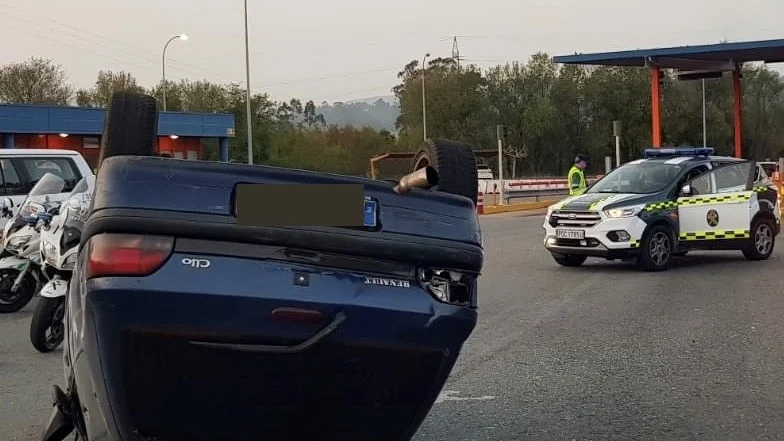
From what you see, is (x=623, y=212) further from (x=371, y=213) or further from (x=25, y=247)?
(x=371, y=213)

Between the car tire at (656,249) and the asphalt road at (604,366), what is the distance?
820 mm

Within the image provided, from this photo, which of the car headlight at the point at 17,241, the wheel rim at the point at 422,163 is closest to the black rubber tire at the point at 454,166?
the wheel rim at the point at 422,163

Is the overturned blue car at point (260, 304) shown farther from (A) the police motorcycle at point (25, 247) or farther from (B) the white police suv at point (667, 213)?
(B) the white police suv at point (667, 213)

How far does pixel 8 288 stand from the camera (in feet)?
31.6

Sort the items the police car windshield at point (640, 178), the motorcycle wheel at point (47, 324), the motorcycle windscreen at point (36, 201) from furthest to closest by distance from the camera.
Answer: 1. the police car windshield at point (640, 178)
2. the motorcycle windscreen at point (36, 201)
3. the motorcycle wheel at point (47, 324)

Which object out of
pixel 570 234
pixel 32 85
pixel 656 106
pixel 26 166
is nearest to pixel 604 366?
pixel 570 234

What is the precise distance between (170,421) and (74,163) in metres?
11.0

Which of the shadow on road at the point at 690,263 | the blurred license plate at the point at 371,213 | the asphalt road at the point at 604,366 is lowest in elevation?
the asphalt road at the point at 604,366

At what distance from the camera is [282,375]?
131 inches

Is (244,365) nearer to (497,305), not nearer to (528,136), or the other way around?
(497,305)

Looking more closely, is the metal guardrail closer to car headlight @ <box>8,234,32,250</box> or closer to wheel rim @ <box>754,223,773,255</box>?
wheel rim @ <box>754,223,773,255</box>

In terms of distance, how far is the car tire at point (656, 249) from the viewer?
1326 centimetres

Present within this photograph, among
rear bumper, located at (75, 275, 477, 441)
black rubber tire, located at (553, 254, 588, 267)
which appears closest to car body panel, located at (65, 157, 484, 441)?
rear bumper, located at (75, 275, 477, 441)

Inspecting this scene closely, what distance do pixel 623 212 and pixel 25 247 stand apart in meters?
7.98
